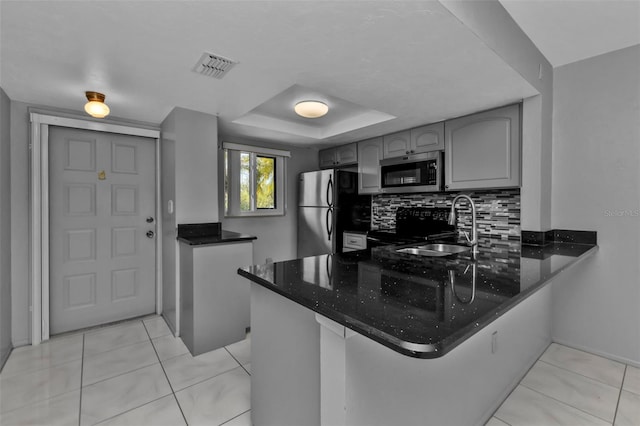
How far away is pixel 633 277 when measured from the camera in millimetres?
2156

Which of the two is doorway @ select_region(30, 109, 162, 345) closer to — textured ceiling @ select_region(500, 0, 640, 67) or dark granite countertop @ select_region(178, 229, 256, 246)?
dark granite countertop @ select_region(178, 229, 256, 246)

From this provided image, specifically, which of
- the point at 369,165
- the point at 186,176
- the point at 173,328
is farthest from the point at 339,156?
Answer: the point at 173,328

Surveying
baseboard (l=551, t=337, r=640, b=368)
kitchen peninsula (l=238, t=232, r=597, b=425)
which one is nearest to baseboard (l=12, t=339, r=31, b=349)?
kitchen peninsula (l=238, t=232, r=597, b=425)

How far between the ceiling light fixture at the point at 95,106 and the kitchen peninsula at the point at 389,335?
6.09 ft

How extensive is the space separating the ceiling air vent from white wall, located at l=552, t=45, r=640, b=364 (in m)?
2.67

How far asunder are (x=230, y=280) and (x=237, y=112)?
1.56m

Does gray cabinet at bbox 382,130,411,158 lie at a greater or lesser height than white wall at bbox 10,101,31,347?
greater

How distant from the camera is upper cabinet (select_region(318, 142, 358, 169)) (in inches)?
155

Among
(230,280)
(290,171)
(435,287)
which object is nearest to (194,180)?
(230,280)

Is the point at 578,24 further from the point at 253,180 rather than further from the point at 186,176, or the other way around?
the point at 253,180

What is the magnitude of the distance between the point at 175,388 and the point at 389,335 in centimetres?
187

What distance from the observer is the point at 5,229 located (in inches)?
91.4

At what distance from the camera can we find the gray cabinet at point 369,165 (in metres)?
3.62

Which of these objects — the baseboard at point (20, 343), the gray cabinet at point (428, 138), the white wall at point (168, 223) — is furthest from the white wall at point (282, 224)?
the baseboard at point (20, 343)
